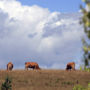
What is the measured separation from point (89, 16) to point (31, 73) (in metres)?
38.5

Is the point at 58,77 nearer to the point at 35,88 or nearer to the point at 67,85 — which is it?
the point at 67,85

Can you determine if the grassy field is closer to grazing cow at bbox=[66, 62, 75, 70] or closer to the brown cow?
grazing cow at bbox=[66, 62, 75, 70]

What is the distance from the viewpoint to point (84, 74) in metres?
55.6

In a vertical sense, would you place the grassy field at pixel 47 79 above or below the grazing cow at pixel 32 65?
below

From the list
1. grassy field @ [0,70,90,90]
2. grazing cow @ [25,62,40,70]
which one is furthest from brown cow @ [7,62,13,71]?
grassy field @ [0,70,90,90]

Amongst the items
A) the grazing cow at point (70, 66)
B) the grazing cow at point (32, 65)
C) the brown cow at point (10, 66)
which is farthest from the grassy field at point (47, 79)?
the grazing cow at point (32, 65)

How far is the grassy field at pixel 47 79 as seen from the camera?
50.0 metres

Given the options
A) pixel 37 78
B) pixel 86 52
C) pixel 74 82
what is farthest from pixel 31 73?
pixel 86 52

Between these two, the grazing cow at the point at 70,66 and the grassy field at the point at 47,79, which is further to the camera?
the grazing cow at the point at 70,66

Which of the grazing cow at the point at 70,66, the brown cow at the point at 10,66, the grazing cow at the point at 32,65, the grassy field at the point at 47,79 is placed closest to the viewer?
the grassy field at the point at 47,79

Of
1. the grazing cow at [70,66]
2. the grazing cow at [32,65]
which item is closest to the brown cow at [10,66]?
the grazing cow at [32,65]

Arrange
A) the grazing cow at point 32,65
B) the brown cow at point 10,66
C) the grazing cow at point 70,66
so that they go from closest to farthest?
the brown cow at point 10,66, the grazing cow at point 70,66, the grazing cow at point 32,65

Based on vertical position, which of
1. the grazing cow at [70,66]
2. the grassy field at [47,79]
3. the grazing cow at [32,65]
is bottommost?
the grassy field at [47,79]

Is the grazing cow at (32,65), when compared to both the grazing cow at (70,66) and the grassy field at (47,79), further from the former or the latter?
the grassy field at (47,79)
